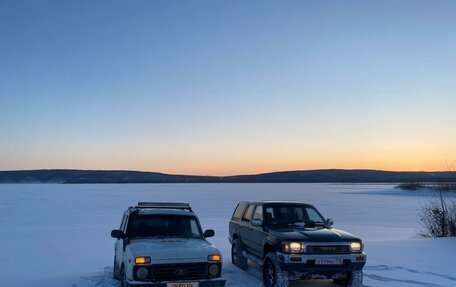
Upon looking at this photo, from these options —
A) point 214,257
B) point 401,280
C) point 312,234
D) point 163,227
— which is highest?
point 163,227

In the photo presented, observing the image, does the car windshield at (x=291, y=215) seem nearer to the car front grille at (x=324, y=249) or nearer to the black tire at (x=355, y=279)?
the car front grille at (x=324, y=249)

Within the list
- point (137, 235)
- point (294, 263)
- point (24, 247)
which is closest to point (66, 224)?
point (24, 247)

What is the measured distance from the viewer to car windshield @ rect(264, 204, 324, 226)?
10109 millimetres

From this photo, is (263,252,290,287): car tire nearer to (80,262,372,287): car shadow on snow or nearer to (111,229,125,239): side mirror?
(80,262,372,287): car shadow on snow

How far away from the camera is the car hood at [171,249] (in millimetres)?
7672

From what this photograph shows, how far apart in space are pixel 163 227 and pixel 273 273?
7.57 feet

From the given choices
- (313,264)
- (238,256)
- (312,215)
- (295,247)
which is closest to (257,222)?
(295,247)

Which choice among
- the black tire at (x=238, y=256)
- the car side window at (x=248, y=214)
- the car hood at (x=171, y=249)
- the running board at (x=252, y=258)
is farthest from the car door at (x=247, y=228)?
the car hood at (x=171, y=249)

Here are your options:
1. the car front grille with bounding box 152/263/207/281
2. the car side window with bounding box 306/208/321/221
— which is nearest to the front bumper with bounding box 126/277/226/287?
the car front grille with bounding box 152/263/207/281

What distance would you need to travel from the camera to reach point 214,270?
7.91 meters

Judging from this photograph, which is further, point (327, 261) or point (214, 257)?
point (327, 261)

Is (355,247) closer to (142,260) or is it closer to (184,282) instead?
(184,282)

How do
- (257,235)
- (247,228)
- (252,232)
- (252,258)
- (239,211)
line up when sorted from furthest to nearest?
(239,211) → (247,228) → (252,232) → (252,258) → (257,235)

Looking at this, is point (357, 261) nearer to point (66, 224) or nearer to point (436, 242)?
point (436, 242)
